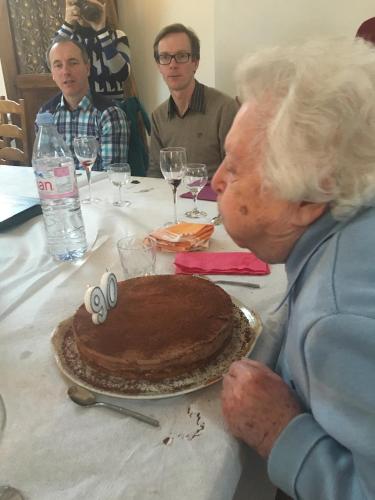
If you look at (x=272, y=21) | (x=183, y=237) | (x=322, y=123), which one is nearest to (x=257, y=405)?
(x=322, y=123)

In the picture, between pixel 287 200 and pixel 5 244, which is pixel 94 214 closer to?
pixel 5 244

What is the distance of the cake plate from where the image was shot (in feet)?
2.23

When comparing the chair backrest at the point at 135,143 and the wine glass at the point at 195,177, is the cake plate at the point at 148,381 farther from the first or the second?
the chair backrest at the point at 135,143

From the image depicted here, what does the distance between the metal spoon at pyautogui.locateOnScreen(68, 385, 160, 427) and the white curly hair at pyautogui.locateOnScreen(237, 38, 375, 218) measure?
0.39 meters

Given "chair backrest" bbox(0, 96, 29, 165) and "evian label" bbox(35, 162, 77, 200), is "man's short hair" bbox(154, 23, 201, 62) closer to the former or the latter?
"chair backrest" bbox(0, 96, 29, 165)

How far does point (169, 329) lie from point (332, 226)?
322 millimetres

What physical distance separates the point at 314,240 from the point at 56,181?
0.78 m

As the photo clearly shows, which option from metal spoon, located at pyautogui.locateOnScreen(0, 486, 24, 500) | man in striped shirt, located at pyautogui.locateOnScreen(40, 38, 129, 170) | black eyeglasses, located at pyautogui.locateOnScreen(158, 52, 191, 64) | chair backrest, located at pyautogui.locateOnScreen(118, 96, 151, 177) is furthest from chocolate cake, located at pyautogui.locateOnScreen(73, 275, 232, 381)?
Answer: chair backrest, located at pyautogui.locateOnScreen(118, 96, 151, 177)

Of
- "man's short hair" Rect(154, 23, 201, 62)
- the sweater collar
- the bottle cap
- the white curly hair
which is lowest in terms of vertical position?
the sweater collar

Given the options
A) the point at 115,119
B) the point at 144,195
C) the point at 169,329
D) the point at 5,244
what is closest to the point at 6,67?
the point at 115,119

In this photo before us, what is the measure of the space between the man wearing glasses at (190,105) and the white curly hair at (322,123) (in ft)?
5.64

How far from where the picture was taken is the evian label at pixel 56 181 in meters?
1.16

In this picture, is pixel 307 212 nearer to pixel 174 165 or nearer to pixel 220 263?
pixel 220 263

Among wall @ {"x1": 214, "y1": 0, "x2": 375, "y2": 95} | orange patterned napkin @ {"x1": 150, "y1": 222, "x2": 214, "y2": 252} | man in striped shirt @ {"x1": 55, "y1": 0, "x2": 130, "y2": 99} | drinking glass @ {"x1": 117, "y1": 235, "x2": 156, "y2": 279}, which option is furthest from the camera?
man in striped shirt @ {"x1": 55, "y1": 0, "x2": 130, "y2": 99}
